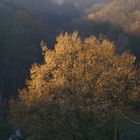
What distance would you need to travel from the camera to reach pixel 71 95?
118 feet

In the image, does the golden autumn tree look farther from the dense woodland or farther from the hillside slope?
the hillside slope

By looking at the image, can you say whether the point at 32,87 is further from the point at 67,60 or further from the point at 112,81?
the point at 112,81

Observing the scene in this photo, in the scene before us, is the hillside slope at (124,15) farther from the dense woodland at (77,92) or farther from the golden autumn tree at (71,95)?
the golden autumn tree at (71,95)

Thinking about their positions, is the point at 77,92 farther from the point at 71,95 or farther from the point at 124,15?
the point at 124,15

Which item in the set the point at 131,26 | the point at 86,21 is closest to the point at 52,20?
the point at 86,21

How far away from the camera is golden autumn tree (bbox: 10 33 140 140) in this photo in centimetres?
3538

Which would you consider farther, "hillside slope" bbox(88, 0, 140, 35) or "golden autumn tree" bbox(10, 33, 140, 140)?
"hillside slope" bbox(88, 0, 140, 35)

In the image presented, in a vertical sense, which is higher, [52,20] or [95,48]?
[52,20]

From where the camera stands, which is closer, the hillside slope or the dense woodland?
the dense woodland

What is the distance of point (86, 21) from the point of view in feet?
307

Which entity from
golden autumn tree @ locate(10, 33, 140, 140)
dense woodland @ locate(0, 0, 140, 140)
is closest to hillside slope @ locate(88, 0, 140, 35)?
dense woodland @ locate(0, 0, 140, 140)

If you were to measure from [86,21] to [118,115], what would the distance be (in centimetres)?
5816

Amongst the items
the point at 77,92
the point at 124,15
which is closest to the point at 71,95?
the point at 77,92

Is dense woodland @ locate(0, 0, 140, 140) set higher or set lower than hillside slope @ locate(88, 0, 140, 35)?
lower
